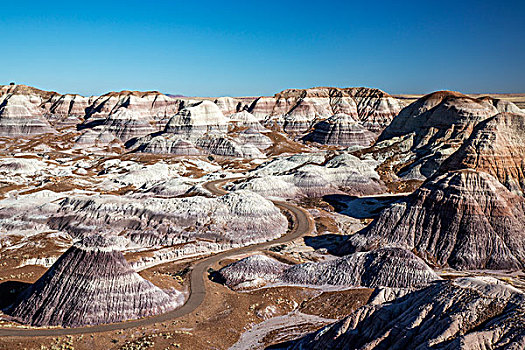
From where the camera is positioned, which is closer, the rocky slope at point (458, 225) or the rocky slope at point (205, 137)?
the rocky slope at point (458, 225)

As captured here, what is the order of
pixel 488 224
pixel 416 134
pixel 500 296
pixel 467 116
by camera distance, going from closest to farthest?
pixel 500 296
pixel 488 224
pixel 467 116
pixel 416 134

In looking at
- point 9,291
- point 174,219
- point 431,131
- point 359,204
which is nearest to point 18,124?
point 174,219

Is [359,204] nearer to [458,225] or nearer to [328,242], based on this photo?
[328,242]

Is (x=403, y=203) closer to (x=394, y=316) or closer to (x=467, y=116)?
(x=394, y=316)

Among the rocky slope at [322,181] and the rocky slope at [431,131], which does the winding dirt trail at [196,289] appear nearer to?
the rocky slope at [322,181]

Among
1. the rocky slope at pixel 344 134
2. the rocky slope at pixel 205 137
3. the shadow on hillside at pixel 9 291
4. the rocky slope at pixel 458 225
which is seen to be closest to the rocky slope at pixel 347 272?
the rocky slope at pixel 458 225

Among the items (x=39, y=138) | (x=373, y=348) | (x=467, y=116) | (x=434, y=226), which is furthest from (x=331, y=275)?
(x=39, y=138)

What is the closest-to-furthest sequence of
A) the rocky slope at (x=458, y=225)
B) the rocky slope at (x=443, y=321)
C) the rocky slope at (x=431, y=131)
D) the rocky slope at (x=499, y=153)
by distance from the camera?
the rocky slope at (x=443, y=321) → the rocky slope at (x=458, y=225) → the rocky slope at (x=499, y=153) → the rocky slope at (x=431, y=131)
